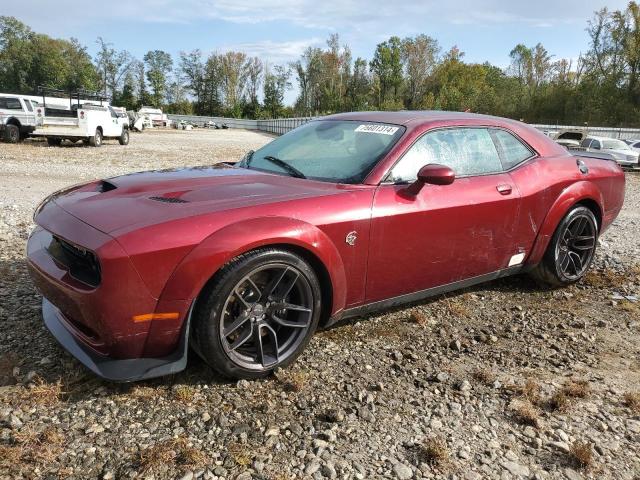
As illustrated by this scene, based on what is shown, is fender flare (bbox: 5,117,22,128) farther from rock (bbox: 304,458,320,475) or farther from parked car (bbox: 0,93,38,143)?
rock (bbox: 304,458,320,475)

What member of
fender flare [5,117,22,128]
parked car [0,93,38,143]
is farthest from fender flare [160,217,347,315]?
fender flare [5,117,22,128]

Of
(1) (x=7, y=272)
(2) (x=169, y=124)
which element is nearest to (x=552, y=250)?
(1) (x=7, y=272)

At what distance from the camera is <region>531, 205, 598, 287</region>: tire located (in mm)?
4316

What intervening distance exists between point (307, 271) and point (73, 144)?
1945 cm

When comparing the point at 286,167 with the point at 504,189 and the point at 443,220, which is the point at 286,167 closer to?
the point at 443,220

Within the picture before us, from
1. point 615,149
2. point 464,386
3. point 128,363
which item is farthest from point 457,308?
point 615,149

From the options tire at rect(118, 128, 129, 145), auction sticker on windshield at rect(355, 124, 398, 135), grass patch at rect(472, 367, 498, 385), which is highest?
auction sticker on windshield at rect(355, 124, 398, 135)

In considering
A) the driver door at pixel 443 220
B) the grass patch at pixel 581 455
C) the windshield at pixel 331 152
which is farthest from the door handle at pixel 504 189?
the grass patch at pixel 581 455

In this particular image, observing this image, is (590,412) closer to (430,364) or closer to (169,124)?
(430,364)

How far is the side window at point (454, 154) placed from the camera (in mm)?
3365

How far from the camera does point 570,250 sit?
4543 mm

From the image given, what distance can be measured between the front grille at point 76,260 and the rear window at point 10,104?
18.1 meters

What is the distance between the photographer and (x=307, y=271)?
2814 mm

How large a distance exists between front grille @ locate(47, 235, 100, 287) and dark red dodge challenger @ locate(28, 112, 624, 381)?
0.03 ft
